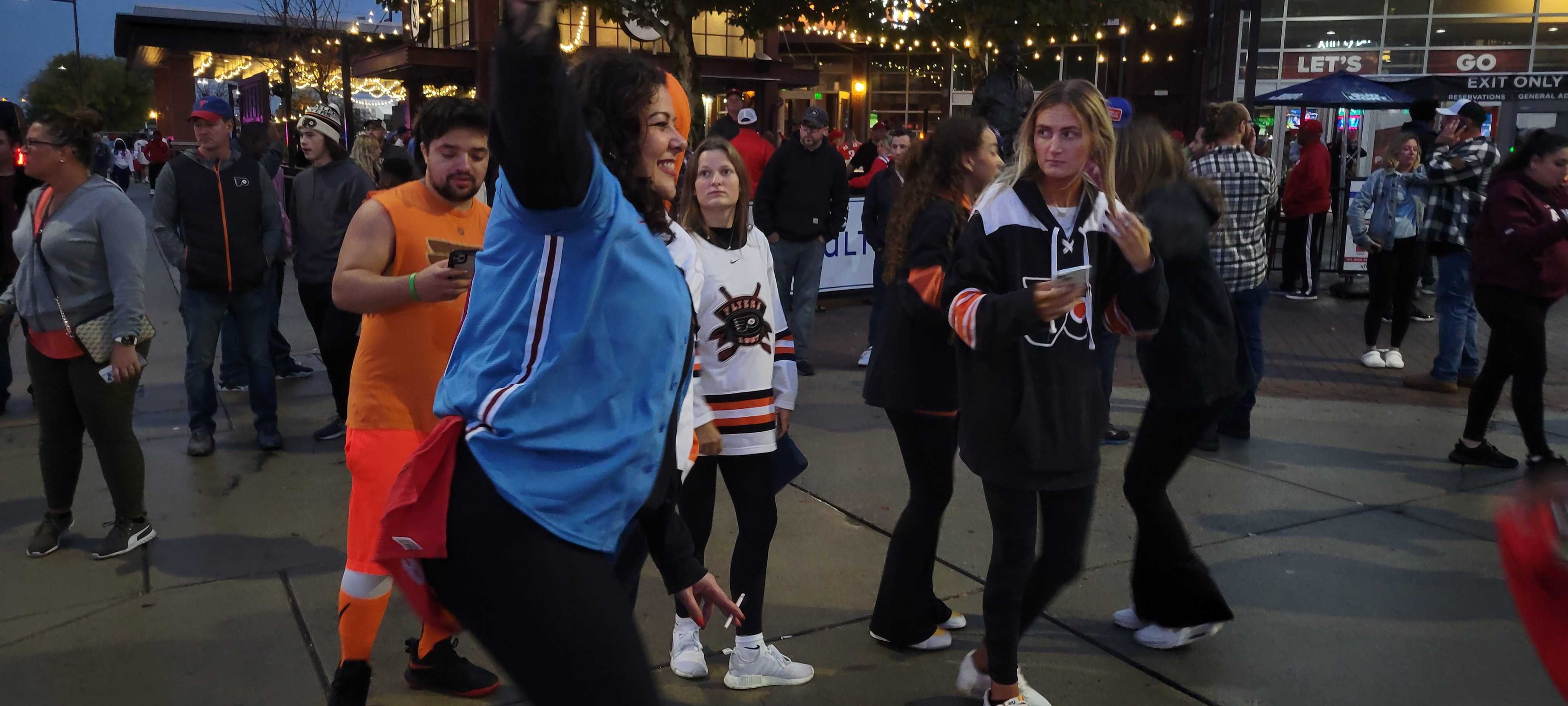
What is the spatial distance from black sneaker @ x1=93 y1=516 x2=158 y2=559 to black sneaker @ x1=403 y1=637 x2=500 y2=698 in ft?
6.61

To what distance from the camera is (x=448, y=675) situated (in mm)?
3436

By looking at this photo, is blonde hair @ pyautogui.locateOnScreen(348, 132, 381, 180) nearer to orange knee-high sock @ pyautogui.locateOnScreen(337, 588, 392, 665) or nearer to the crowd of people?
the crowd of people

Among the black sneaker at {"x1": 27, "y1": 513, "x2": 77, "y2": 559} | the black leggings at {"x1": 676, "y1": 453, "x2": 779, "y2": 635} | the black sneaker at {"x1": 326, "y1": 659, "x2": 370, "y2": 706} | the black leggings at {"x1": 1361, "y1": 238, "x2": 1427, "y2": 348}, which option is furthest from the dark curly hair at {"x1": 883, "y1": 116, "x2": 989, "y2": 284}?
the black leggings at {"x1": 1361, "y1": 238, "x2": 1427, "y2": 348}

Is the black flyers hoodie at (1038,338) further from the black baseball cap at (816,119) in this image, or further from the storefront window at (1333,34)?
the storefront window at (1333,34)

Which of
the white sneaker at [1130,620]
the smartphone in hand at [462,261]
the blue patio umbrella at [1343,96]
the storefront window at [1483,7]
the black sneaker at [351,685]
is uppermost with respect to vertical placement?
the storefront window at [1483,7]

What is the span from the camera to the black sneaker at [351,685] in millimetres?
2703

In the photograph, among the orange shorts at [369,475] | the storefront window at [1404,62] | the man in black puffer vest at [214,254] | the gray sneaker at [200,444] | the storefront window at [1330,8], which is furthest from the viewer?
the storefront window at [1330,8]

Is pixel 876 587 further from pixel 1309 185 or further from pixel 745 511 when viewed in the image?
pixel 1309 185

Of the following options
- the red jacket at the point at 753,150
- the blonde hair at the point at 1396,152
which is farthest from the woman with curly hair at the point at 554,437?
the blonde hair at the point at 1396,152

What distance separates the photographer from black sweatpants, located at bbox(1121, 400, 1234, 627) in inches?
141

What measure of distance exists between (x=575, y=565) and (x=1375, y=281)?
8.95m

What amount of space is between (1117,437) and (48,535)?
5.40 metres

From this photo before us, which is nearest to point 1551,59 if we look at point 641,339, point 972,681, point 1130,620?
point 1130,620

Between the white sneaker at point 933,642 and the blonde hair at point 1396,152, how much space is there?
286 inches
